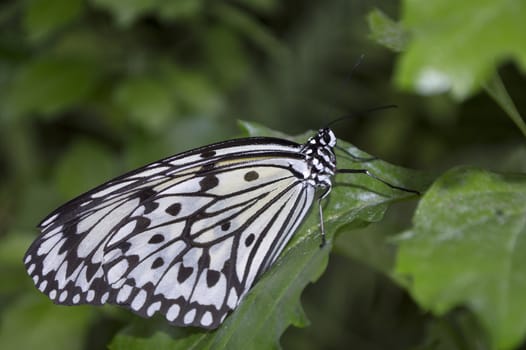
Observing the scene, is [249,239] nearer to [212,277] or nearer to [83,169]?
[212,277]

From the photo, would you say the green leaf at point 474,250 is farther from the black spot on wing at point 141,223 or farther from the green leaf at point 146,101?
the green leaf at point 146,101

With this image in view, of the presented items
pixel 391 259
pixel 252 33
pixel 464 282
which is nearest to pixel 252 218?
pixel 391 259

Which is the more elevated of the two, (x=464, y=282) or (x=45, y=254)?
(x=45, y=254)

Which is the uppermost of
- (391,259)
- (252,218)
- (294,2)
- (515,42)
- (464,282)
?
(294,2)

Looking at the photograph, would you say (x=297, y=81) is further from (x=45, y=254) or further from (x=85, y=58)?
(x=45, y=254)

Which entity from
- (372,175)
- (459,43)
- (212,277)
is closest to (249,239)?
(212,277)

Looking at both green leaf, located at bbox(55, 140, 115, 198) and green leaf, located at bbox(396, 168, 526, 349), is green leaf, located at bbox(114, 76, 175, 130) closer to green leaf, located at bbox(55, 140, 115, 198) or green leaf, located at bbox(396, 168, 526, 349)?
green leaf, located at bbox(55, 140, 115, 198)

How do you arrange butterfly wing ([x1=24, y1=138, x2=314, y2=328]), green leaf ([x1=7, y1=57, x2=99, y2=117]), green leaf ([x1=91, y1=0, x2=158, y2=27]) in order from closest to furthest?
butterfly wing ([x1=24, y1=138, x2=314, y2=328])
green leaf ([x1=91, y1=0, x2=158, y2=27])
green leaf ([x1=7, y1=57, x2=99, y2=117])

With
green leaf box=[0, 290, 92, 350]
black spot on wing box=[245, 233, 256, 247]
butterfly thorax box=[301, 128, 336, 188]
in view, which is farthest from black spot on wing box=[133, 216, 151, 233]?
green leaf box=[0, 290, 92, 350]
